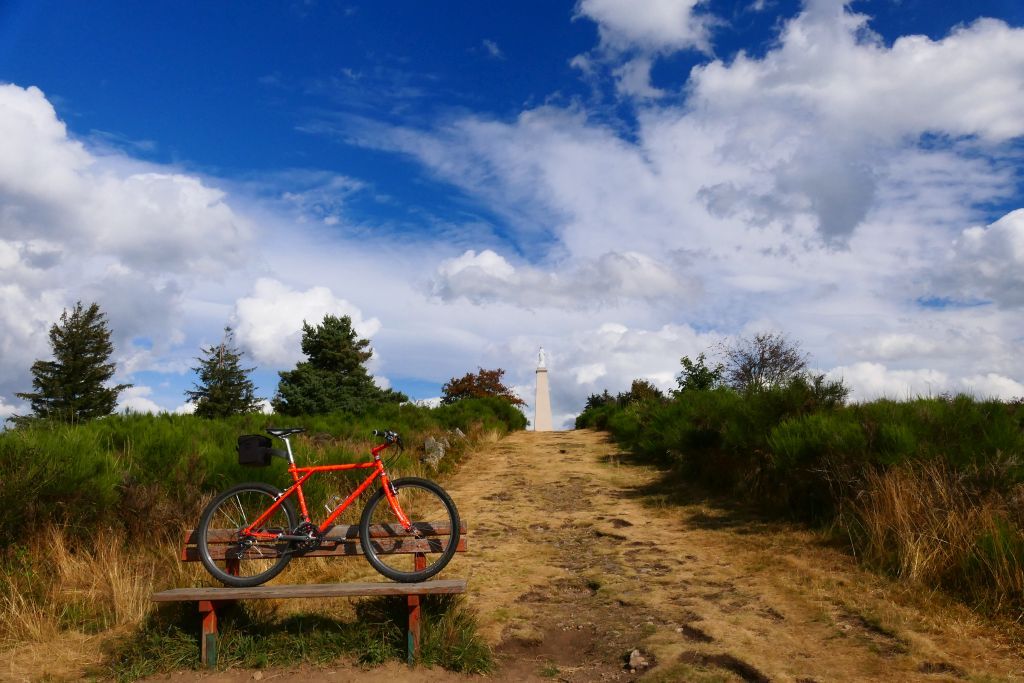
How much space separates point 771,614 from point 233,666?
409 centimetres

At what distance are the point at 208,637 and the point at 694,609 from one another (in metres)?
3.75

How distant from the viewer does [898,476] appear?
7.11 meters

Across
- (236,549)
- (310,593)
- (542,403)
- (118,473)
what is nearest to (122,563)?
(118,473)

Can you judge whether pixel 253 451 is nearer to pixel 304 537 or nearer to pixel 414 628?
pixel 304 537

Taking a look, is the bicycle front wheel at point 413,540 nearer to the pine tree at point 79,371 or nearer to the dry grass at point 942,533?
the dry grass at point 942,533

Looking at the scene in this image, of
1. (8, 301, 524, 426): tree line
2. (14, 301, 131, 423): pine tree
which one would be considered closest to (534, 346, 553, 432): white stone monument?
(8, 301, 524, 426): tree line

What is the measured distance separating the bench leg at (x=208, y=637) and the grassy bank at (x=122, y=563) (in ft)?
0.35

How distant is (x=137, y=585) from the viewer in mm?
5934

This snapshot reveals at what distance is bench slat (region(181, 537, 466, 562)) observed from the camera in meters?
5.39

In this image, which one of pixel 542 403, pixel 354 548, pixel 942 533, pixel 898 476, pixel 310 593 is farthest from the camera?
pixel 542 403

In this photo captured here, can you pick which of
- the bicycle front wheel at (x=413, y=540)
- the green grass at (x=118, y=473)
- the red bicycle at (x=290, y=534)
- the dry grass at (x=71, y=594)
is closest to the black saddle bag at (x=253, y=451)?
the red bicycle at (x=290, y=534)

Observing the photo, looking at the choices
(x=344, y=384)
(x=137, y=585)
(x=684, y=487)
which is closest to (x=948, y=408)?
(x=684, y=487)

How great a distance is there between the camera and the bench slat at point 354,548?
5.39 meters

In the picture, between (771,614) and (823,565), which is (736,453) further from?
(771,614)
